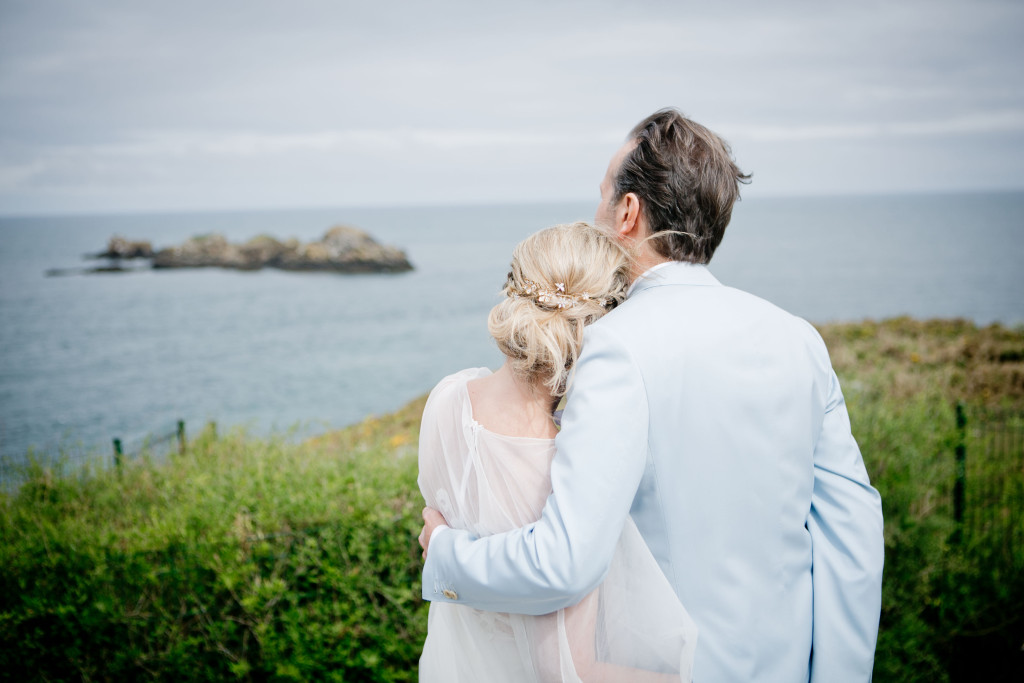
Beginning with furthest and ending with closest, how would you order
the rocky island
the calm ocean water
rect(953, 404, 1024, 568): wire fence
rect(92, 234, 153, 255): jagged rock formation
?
rect(92, 234, 153, 255): jagged rock formation < the rocky island < the calm ocean water < rect(953, 404, 1024, 568): wire fence

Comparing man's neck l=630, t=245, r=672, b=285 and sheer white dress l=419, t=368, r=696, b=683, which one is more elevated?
man's neck l=630, t=245, r=672, b=285

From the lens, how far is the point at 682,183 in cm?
162

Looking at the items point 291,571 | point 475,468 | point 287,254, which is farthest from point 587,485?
point 287,254

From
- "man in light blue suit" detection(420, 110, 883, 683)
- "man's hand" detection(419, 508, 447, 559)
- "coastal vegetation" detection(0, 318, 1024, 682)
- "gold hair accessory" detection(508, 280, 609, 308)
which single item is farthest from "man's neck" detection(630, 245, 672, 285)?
"coastal vegetation" detection(0, 318, 1024, 682)

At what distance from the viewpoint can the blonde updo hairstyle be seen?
1728 millimetres

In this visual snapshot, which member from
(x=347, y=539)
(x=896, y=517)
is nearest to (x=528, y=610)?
(x=347, y=539)

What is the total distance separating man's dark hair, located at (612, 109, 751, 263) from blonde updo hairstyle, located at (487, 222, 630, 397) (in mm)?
164

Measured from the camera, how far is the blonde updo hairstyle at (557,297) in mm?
1728

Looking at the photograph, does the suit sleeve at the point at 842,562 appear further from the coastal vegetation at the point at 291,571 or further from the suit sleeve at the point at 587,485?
the coastal vegetation at the point at 291,571

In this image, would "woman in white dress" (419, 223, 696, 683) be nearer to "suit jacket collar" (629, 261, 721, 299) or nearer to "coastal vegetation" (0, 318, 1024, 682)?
"suit jacket collar" (629, 261, 721, 299)

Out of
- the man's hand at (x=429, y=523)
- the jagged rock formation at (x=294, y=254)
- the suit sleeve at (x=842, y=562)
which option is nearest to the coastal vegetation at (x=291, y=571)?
the man's hand at (x=429, y=523)

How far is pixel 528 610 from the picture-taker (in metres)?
1.52

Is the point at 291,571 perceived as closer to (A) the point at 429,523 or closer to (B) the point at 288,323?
(A) the point at 429,523

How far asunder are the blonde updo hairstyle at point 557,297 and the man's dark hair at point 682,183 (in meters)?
0.16
